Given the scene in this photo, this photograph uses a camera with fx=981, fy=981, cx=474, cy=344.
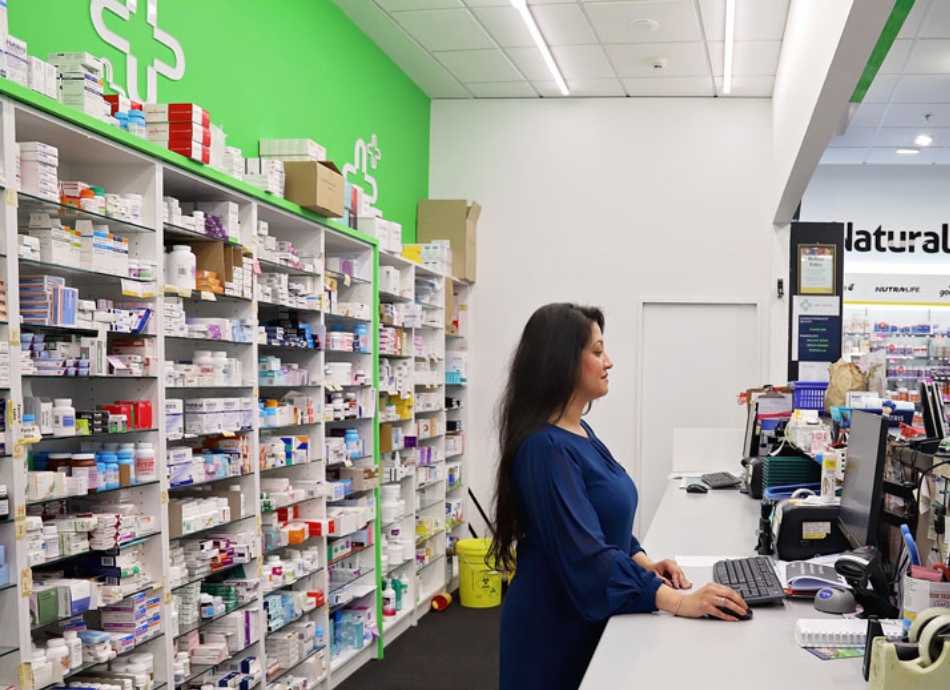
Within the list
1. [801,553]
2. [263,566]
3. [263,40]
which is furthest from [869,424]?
[263,40]

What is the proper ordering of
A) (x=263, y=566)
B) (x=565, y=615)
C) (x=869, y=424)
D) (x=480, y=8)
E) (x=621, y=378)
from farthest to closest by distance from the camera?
(x=621, y=378) < (x=480, y=8) < (x=263, y=566) < (x=869, y=424) < (x=565, y=615)

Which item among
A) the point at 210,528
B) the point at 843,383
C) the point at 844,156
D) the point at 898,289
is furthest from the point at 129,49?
the point at 898,289

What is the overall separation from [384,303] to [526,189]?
2299mm

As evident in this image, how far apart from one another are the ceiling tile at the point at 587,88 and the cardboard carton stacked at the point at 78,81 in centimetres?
503

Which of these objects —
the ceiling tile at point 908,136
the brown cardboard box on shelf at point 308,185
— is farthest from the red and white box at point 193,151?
the ceiling tile at point 908,136

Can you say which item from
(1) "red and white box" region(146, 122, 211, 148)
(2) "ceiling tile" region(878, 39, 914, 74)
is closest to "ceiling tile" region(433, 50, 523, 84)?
(2) "ceiling tile" region(878, 39, 914, 74)

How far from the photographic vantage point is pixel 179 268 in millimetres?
3832

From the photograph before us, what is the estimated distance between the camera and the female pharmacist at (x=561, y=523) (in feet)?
7.98

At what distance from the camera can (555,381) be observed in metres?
2.60

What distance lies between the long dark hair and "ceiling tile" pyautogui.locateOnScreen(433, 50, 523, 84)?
4.94 metres

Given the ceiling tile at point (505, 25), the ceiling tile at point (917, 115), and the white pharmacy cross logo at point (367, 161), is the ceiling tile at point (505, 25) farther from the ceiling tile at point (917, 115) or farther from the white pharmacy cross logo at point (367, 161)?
the ceiling tile at point (917, 115)

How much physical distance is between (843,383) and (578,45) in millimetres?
3076

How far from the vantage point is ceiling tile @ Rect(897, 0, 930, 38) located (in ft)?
19.2

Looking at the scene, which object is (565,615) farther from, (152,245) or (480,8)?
(480,8)
